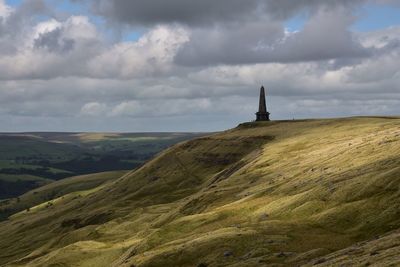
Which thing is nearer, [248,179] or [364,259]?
[364,259]

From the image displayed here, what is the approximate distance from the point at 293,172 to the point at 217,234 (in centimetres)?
5834

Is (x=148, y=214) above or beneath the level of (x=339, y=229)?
beneath

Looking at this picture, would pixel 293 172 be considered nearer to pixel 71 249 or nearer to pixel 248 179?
pixel 248 179

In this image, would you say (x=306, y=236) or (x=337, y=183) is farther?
(x=337, y=183)

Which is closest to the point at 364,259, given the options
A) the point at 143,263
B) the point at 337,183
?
the point at 143,263

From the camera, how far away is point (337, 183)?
9000 cm

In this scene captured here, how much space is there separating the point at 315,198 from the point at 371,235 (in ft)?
68.6

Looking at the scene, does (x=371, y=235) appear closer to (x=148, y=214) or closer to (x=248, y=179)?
(x=248, y=179)

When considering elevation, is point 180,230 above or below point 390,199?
below

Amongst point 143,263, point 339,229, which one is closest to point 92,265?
point 143,263

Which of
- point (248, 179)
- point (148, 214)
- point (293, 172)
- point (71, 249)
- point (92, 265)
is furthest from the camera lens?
point (148, 214)

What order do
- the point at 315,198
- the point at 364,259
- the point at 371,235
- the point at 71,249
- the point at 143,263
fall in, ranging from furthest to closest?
1. the point at 71,249
2. the point at 315,198
3. the point at 143,263
4. the point at 371,235
5. the point at 364,259

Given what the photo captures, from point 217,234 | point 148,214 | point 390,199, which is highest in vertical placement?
point 390,199

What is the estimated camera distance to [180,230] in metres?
96.4
